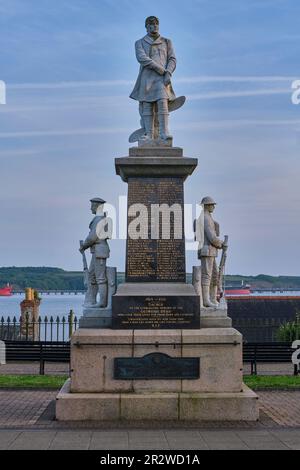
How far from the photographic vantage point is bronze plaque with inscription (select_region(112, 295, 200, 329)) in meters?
11.3

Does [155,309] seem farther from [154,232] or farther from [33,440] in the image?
[33,440]

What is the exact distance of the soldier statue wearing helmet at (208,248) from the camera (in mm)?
12000

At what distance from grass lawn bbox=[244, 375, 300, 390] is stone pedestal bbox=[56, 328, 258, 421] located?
13.2 ft

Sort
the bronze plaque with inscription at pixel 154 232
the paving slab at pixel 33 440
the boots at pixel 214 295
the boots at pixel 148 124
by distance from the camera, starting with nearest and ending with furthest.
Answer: the paving slab at pixel 33 440 → the bronze plaque with inscription at pixel 154 232 → the boots at pixel 214 295 → the boots at pixel 148 124

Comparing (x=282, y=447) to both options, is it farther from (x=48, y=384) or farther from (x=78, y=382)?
(x=48, y=384)

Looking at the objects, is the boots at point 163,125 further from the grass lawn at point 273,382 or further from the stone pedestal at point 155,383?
the grass lawn at point 273,382

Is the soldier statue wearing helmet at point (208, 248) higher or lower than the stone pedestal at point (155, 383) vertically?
higher

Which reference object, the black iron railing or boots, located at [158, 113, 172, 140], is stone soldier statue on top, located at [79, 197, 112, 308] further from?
the black iron railing

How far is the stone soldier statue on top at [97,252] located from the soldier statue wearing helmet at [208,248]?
163cm

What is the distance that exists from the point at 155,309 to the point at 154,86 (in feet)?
13.6

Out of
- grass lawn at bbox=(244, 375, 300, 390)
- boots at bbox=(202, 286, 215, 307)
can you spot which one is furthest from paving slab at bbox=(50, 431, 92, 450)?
grass lawn at bbox=(244, 375, 300, 390)

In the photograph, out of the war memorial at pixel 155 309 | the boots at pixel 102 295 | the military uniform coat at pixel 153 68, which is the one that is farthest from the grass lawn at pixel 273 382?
the military uniform coat at pixel 153 68

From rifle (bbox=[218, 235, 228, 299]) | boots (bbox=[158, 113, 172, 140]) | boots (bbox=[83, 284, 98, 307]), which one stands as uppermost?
boots (bbox=[158, 113, 172, 140])
